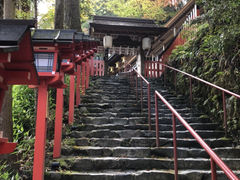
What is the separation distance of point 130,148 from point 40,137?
1803 millimetres

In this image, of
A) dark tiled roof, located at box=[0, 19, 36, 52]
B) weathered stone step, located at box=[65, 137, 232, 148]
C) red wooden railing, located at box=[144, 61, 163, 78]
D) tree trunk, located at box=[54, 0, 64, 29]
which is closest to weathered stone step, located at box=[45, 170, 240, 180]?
weathered stone step, located at box=[65, 137, 232, 148]

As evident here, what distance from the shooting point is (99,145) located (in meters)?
4.57

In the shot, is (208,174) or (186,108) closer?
(208,174)

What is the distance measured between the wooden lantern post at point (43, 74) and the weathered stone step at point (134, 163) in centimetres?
81

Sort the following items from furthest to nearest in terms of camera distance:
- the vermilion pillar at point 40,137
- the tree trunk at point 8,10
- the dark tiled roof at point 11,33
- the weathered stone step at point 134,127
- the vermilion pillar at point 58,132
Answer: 1. the weathered stone step at point 134,127
2. the tree trunk at point 8,10
3. the vermilion pillar at point 58,132
4. the vermilion pillar at point 40,137
5. the dark tiled roof at point 11,33

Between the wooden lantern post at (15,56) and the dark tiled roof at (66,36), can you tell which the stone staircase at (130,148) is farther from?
the dark tiled roof at (66,36)

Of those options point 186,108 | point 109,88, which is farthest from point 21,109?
point 186,108

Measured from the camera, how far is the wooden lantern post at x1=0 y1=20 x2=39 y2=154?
1.57 m

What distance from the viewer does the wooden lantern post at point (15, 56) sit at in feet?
5.15

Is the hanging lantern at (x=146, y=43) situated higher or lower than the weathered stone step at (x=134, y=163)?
higher

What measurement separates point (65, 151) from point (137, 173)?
1.47m

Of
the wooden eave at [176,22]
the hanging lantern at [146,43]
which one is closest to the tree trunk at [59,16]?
the hanging lantern at [146,43]

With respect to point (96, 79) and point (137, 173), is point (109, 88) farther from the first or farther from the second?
point (137, 173)

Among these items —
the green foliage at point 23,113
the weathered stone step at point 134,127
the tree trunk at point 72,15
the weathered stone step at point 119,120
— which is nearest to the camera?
the green foliage at point 23,113
